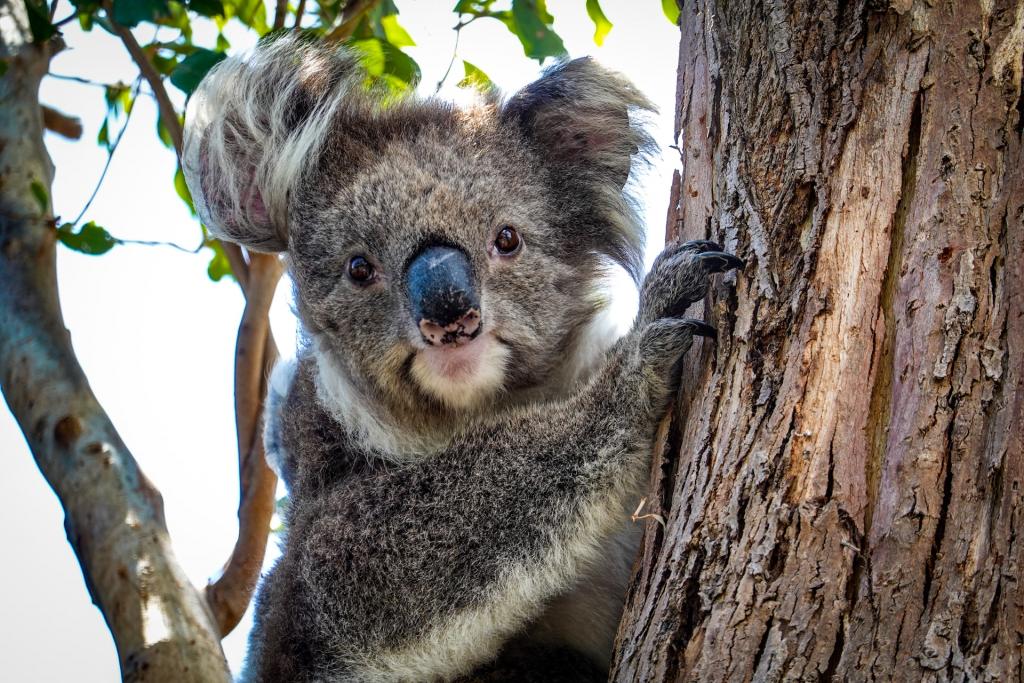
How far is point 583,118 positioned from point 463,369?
3.40 feet

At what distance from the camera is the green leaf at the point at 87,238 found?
11.4ft

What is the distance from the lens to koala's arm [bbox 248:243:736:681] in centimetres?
252

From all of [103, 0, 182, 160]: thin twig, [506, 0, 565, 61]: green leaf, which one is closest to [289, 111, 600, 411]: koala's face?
[506, 0, 565, 61]: green leaf

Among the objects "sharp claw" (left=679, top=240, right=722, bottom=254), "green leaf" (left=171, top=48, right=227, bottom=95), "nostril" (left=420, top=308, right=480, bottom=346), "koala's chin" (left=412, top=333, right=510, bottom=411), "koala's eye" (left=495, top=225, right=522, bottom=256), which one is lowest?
"koala's chin" (left=412, top=333, right=510, bottom=411)

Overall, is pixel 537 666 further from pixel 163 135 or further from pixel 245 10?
pixel 245 10

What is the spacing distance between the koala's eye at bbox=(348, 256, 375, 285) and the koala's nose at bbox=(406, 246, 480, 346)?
231 mm

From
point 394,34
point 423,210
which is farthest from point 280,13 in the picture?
point 423,210

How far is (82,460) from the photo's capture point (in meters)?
3.16

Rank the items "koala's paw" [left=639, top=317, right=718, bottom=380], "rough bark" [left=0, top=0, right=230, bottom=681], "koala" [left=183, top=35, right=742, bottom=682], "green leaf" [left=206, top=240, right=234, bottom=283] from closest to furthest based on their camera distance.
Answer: "koala's paw" [left=639, top=317, right=718, bottom=380] < "koala" [left=183, top=35, right=742, bottom=682] < "rough bark" [left=0, top=0, right=230, bottom=681] < "green leaf" [left=206, top=240, right=234, bottom=283]

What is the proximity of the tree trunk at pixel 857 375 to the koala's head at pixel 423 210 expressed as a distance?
2.94 ft

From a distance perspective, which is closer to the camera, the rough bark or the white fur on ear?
the rough bark

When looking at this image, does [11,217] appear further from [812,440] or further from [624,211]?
[812,440]

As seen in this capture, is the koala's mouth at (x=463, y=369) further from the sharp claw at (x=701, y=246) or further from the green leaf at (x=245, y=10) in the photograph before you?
the green leaf at (x=245, y=10)

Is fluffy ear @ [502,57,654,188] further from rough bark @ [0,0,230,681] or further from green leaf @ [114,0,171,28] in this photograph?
rough bark @ [0,0,230,681]
